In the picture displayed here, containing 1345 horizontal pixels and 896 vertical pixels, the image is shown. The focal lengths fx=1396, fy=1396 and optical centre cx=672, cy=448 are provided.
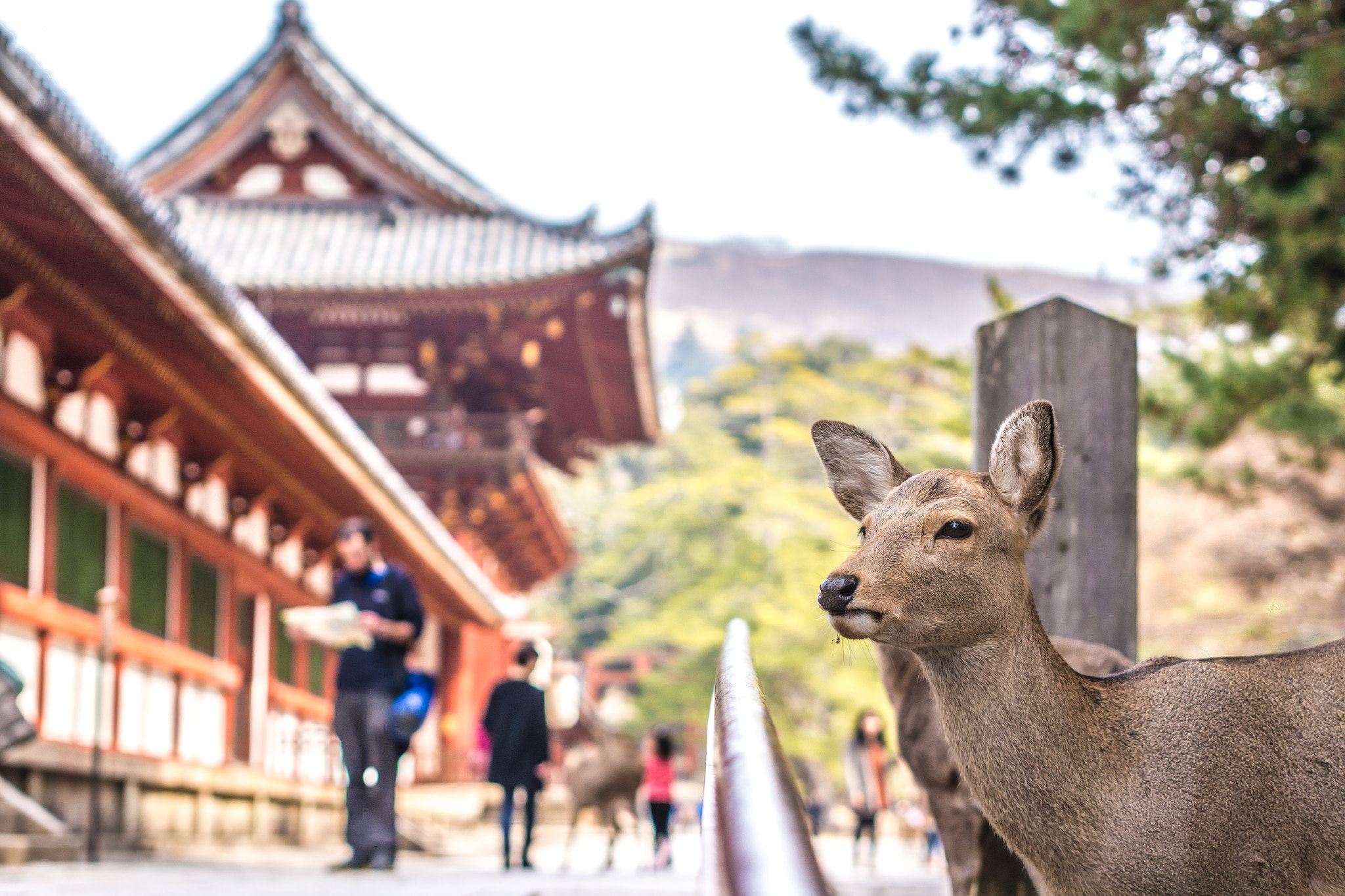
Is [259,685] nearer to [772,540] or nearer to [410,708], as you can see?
[410,708]

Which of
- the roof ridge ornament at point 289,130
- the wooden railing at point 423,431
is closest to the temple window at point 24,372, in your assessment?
the wooden railing at point 423,431

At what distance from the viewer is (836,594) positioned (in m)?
2.70

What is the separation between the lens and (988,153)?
34.0 feet

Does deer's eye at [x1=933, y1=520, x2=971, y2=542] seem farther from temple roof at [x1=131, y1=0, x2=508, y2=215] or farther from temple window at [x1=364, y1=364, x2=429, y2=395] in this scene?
Result: temple roof at [x1=131, y1=0, x2=508, y2=215]

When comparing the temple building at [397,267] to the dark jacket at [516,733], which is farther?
the temple building at [397,267]

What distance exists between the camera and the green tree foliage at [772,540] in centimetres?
2991

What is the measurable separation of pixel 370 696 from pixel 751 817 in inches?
268

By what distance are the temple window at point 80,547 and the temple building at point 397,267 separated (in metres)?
8.04

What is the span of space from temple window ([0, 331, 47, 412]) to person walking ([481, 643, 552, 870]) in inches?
150

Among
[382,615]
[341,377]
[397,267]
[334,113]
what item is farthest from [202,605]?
[334,113]

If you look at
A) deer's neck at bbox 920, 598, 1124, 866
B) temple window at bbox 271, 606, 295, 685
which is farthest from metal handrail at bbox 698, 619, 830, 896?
temple window at bbox 271, 606, 295, 685

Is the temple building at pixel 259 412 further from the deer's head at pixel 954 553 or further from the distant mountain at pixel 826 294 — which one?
the distant mountain at pixel 826 294

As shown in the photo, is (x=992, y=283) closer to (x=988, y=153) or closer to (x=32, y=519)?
(x=988, y=153)

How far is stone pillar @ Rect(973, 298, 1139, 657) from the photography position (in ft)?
14.9
